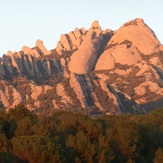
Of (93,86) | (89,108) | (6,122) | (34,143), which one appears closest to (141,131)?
(6,122)

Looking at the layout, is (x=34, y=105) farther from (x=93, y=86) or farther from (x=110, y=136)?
(x=110, y=136)

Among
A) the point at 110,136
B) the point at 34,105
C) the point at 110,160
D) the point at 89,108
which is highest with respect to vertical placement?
the point at 34,105

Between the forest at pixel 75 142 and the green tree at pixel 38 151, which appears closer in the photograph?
the green tree at pixel 38 151

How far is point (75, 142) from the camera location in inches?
1811

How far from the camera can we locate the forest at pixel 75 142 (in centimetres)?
4053

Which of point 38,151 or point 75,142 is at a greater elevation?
point 75,142

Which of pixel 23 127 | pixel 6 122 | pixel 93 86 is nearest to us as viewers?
pixel 23 127

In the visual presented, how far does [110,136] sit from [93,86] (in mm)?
141782

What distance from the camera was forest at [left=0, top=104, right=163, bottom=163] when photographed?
133 feet

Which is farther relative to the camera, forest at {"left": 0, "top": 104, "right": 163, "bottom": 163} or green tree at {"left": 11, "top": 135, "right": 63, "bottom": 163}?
forest at {"left": 0, "top": 104, "right": 163, "bottom": 163}

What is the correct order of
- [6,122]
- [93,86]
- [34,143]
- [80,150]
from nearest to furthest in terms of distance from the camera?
[34,143] < [80,150] < [6,122] < [93,86]

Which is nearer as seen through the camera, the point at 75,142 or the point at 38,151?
the point at 38,151

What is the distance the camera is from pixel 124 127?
5684cm

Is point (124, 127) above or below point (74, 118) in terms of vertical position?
below
